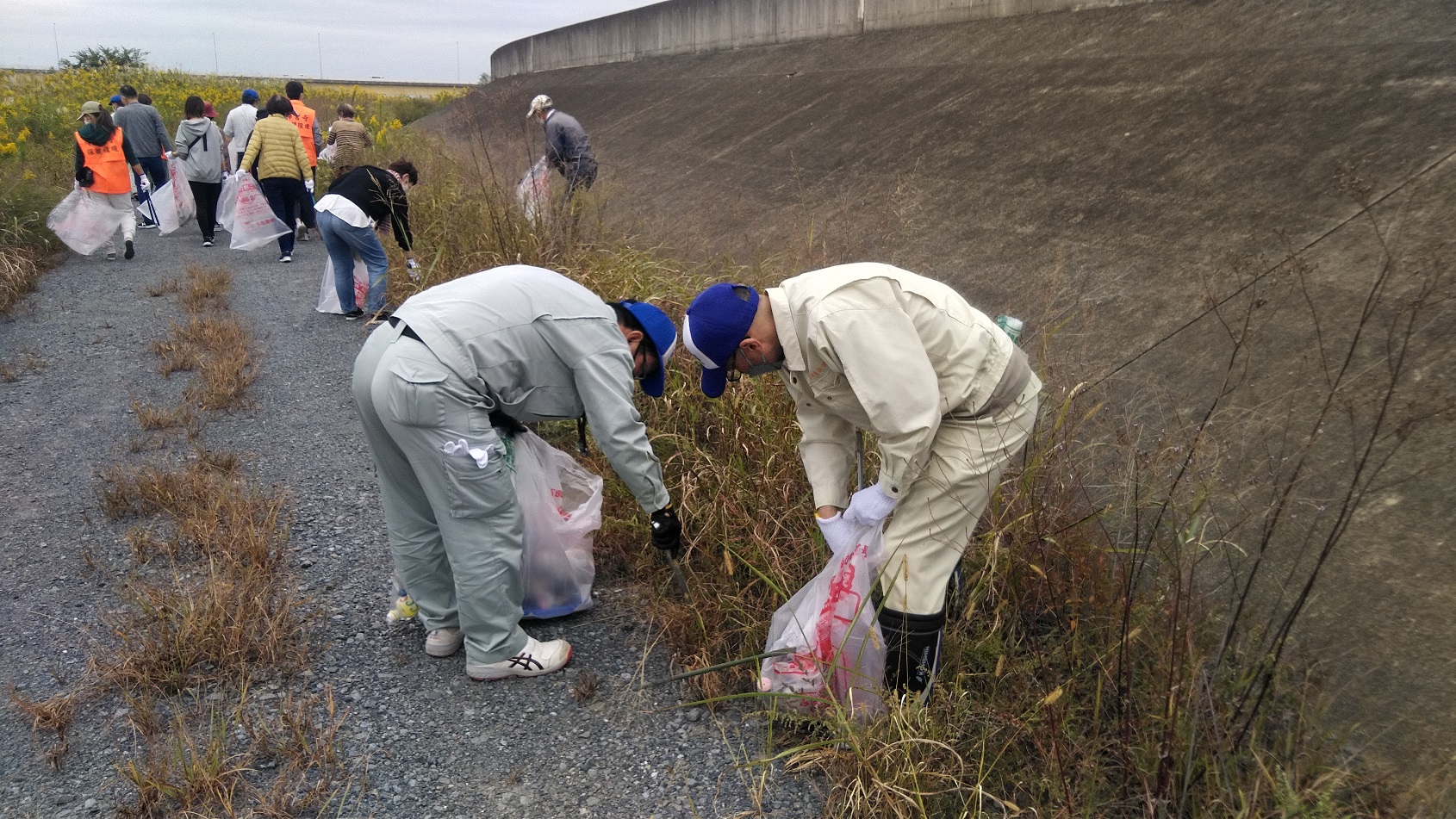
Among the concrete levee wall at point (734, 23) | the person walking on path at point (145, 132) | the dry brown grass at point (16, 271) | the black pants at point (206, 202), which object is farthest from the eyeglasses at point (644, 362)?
the person walking on path at point (145, 132)

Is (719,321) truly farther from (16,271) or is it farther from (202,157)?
(202,157)

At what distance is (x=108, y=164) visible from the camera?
27.7 ft

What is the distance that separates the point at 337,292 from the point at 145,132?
4.54m

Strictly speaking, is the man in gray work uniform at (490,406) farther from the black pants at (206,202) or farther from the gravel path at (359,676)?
the black pants at (206,202)

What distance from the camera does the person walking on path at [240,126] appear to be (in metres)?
9.89

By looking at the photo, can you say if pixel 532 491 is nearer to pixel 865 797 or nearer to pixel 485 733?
pixel 485 733

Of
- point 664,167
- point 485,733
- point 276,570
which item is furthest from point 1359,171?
point 664,167

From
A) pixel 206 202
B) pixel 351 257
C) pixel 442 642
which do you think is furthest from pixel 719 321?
pixel 206 202

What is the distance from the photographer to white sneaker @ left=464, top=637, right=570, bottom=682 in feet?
9.66

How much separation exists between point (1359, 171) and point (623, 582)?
367 centimetres

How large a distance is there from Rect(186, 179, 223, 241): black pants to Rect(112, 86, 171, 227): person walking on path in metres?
0.58

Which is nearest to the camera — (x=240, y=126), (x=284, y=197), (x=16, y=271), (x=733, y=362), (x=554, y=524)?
(x=733, y=362)

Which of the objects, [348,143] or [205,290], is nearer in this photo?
[205,290]

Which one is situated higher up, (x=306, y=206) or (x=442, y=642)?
(x=306, y=206)
